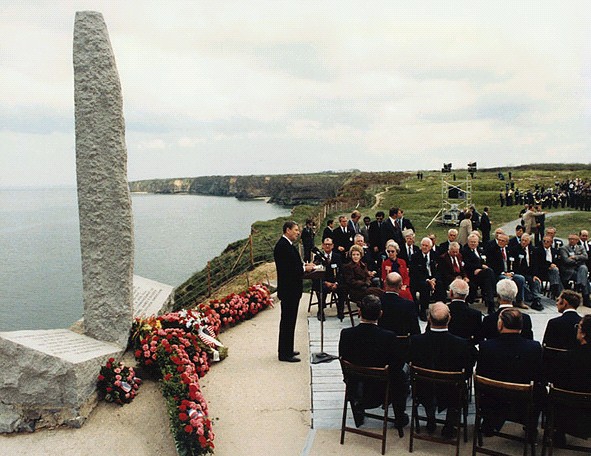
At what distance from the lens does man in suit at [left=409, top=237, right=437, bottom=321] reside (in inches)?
373

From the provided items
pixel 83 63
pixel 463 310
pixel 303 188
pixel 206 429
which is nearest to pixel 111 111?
pixel 83 63

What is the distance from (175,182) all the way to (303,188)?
322 ft

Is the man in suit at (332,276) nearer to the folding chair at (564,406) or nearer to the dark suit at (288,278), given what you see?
the dark suit at (288,278)

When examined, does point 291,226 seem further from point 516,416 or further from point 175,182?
point 175,182

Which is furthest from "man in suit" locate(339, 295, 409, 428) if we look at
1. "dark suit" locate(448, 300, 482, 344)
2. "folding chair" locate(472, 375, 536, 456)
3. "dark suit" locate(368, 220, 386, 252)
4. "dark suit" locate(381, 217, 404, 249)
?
"dark suit" locate(368, 220, 386, 252)

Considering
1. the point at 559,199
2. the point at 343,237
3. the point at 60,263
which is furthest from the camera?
the point at 559,199

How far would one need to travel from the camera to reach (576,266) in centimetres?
1020

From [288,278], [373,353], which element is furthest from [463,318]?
[288,278]

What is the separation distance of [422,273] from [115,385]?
19.5 feet

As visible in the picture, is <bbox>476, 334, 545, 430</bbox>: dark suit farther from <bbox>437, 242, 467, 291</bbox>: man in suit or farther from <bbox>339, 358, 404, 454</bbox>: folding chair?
<bbox>437, 242, 467, 291</bbox>: man in suit

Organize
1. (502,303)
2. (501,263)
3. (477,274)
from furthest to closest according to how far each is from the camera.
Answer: (501,263) → (477,274) → (502,303)

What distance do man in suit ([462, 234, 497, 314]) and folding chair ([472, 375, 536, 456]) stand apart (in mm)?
4953

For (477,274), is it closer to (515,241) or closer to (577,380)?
(515,241)

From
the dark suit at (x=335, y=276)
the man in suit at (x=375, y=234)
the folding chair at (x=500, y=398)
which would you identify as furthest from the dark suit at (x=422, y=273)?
the folding chair at (x=500, y=398)
